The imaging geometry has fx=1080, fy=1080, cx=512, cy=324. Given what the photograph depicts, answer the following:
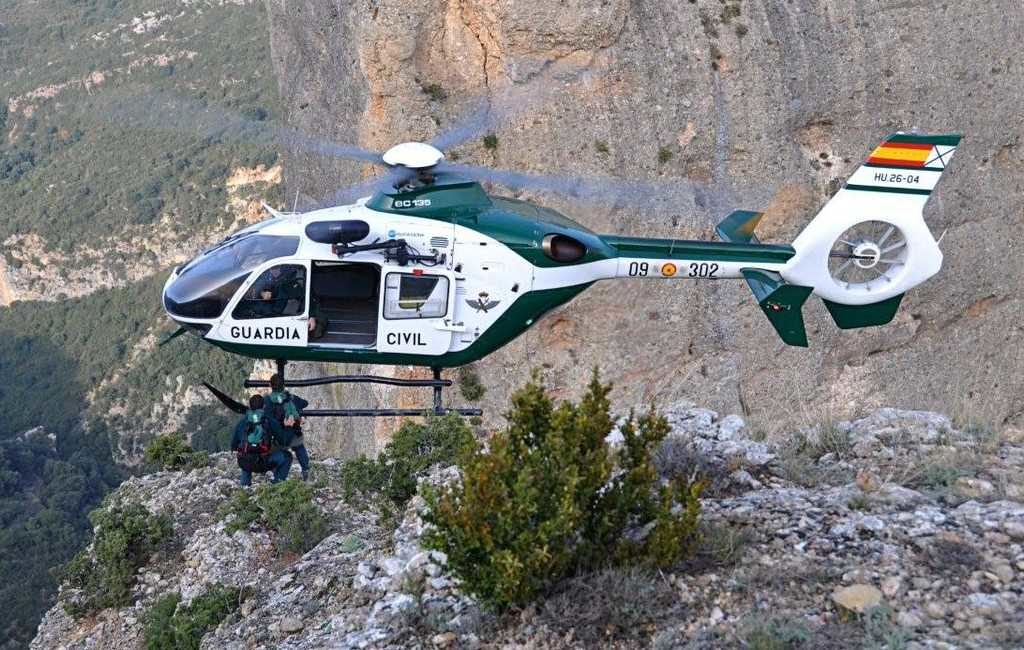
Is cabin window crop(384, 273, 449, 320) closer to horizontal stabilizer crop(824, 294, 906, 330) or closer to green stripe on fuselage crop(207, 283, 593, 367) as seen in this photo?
green stripe on fuselage crop(207, 283, 593, 367)

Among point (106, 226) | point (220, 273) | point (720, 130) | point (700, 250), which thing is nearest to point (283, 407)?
point (220, 273)

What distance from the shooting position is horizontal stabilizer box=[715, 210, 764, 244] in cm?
1113

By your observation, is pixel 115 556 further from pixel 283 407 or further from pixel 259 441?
pixel 283 407

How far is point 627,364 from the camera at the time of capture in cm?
2253

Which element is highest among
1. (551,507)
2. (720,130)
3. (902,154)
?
(720,130)

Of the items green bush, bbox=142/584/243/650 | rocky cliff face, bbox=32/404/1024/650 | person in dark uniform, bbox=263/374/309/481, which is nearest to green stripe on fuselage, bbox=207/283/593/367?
person in dark uniform, bbox=263/374/309/481

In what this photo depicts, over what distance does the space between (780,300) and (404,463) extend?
4045 mm

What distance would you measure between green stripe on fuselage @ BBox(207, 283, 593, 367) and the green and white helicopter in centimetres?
1

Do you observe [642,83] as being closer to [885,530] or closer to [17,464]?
[885,530]

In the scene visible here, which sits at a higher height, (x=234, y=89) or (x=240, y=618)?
(x=234, y=89)

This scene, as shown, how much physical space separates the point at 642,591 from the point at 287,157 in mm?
23425

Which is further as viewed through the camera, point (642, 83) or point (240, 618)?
point (642, 83)

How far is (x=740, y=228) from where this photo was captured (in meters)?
11.2


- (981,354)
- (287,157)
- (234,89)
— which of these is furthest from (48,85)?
(981,354)
